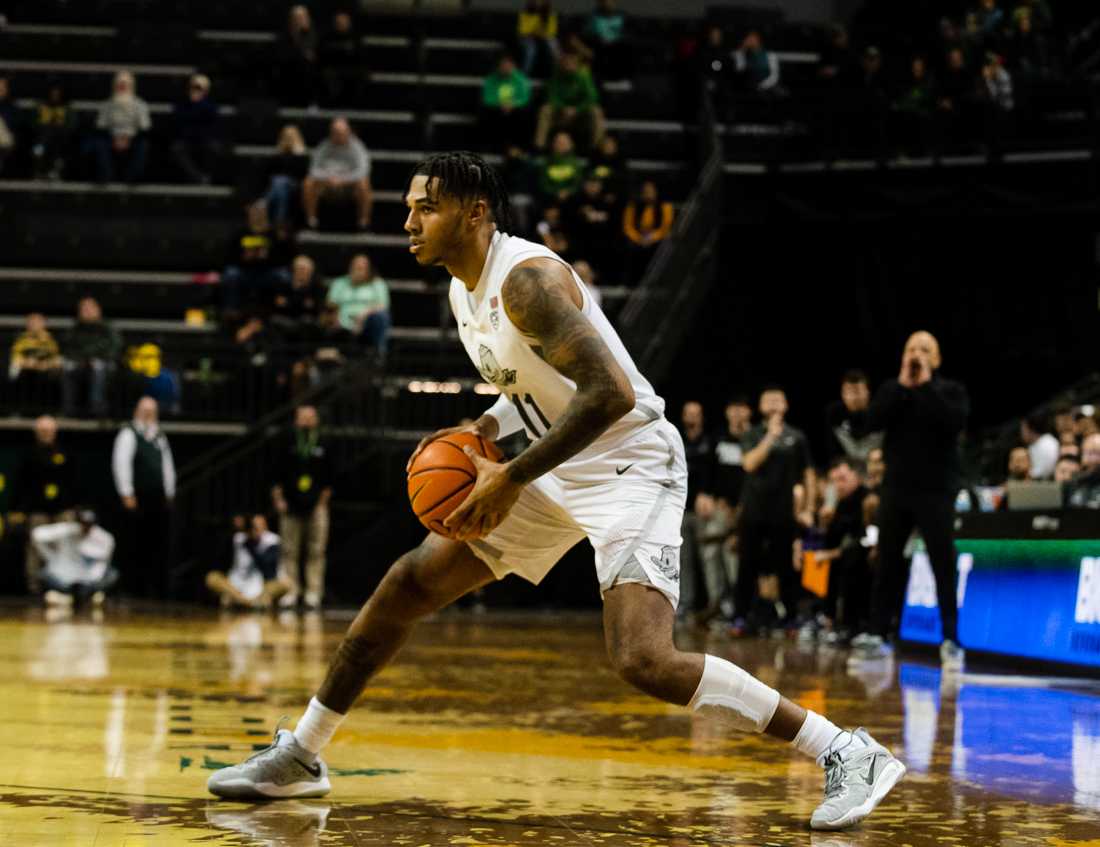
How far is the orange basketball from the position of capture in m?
4.66

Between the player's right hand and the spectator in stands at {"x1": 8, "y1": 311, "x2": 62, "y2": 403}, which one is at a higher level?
the spectator in stands at {"x1": 8, "y1": 311, "x2": 62, "y2": 403}

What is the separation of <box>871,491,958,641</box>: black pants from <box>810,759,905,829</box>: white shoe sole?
610 cm

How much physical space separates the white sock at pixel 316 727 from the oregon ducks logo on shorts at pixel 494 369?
A: 1.08 meters

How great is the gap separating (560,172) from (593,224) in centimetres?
119

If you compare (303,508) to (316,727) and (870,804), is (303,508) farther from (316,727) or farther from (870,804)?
(870,804)

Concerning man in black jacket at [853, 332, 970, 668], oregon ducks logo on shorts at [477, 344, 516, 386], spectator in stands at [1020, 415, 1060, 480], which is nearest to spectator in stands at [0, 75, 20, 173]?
spectator in stands at [1020, 415, 1060, 480]

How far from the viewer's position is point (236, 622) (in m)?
15.5

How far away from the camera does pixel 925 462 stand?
10.9 meters

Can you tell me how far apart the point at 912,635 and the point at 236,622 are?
20.0ft

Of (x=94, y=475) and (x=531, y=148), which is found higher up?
(x=531, y=148)

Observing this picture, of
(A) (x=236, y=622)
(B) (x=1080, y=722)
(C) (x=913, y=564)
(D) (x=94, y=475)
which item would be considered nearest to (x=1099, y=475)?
(C) (x=913, y=564)

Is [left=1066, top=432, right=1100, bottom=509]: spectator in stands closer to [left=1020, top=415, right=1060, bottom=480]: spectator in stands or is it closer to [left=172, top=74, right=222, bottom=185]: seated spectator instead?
[left=1020, top=415, right=1060, bottom=480]: spectator in stands

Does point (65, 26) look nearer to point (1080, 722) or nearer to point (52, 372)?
point (52, 372)

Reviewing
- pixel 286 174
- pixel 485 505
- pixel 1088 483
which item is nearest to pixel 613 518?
pixel 485 505
